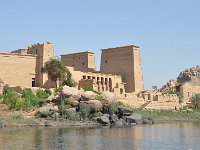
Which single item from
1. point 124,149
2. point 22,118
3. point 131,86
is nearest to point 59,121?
point 22,118

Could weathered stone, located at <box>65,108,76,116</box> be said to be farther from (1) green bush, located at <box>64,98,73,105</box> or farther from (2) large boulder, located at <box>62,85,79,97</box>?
(2) large boulder, located at <box>62,85,79,97</box>

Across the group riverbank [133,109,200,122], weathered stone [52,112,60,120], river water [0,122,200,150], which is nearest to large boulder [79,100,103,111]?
weathered stone [52,112,60,120]

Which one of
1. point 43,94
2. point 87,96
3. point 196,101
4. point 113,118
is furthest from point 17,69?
point 196,101

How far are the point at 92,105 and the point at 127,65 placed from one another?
19.6 metres

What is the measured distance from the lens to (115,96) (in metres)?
44.6

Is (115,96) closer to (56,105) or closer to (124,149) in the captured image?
(56,105)

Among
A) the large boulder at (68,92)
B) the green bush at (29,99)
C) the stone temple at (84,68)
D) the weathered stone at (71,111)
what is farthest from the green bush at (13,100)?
the stone temple at (84,68)

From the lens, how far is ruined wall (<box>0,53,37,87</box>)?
42875 millimetres

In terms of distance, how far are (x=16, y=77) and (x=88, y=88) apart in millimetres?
7372

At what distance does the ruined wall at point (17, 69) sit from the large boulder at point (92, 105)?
10.3m

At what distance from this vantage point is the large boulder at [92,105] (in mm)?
35406

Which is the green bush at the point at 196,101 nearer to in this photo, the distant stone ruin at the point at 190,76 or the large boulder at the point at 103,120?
the large boulder at the point at 103,120

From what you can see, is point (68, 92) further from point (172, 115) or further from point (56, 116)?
point (172, 115)

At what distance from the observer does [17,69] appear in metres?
43.8
